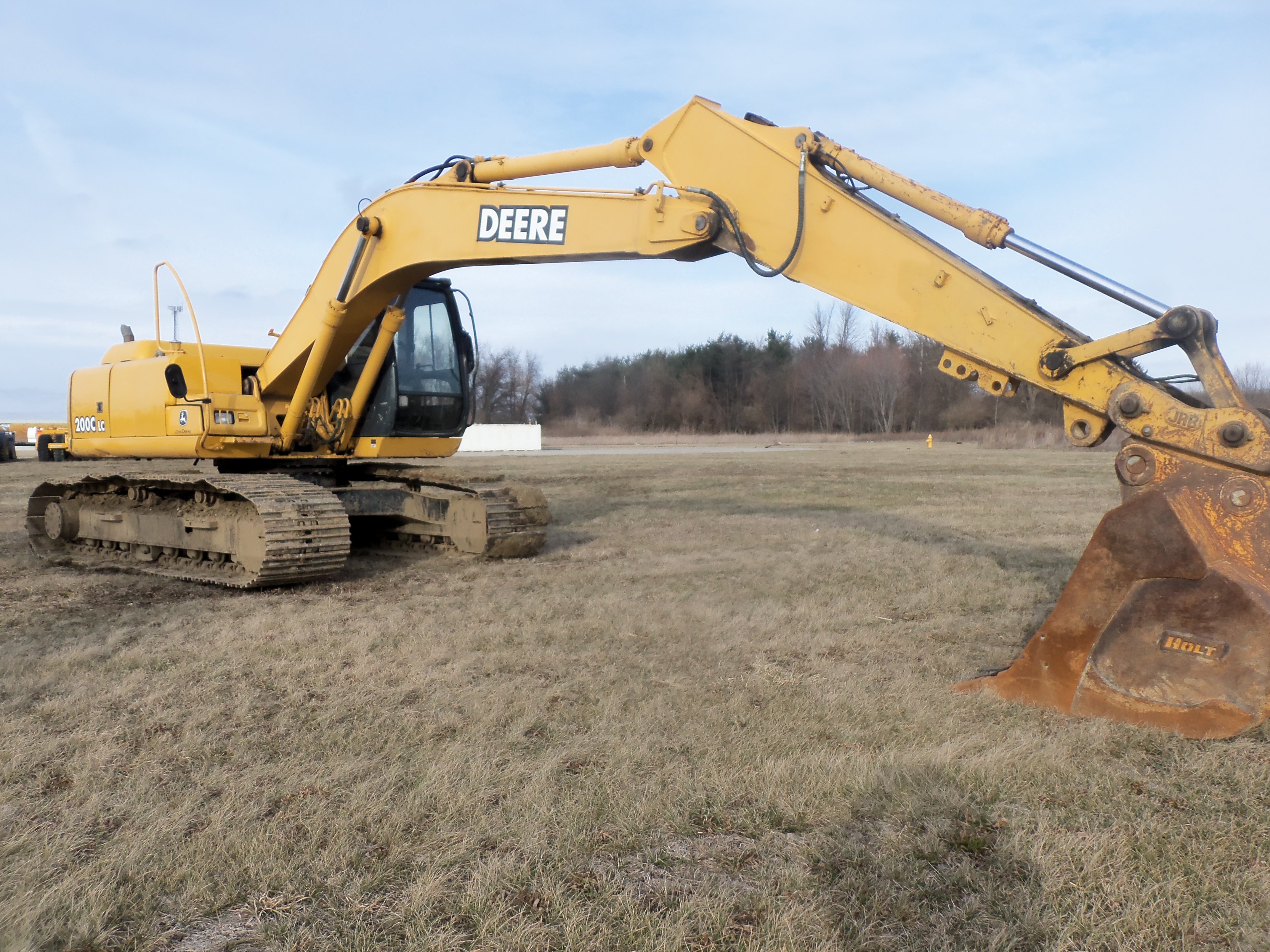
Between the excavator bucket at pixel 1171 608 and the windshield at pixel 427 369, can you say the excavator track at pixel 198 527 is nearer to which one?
the windshield at pixel 427 369

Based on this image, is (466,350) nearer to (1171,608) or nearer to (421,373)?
(421,373)

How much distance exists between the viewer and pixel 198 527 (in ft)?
26.9

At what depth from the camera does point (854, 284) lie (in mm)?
5293

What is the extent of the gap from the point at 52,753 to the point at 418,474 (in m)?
5.65

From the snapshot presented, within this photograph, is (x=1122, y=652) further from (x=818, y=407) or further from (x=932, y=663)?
(x=818, y=407)

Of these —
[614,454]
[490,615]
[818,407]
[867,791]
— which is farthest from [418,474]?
[818,407]

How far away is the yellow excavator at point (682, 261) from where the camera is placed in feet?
13.2

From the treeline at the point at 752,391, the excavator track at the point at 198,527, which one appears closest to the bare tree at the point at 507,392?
the treeline at the point at 752,391

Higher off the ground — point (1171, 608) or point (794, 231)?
point (794, 231)

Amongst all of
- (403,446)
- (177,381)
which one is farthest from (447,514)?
(177,381)

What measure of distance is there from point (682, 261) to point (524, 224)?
55.1 inches

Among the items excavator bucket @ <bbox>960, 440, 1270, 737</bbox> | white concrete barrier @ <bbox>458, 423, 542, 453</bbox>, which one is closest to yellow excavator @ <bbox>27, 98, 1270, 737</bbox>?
excavator bucket @ <bbox>960, 440, 1270, 737</bbox>

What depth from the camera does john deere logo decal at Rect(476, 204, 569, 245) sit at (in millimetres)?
6668

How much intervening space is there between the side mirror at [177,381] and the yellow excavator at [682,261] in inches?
0.7
